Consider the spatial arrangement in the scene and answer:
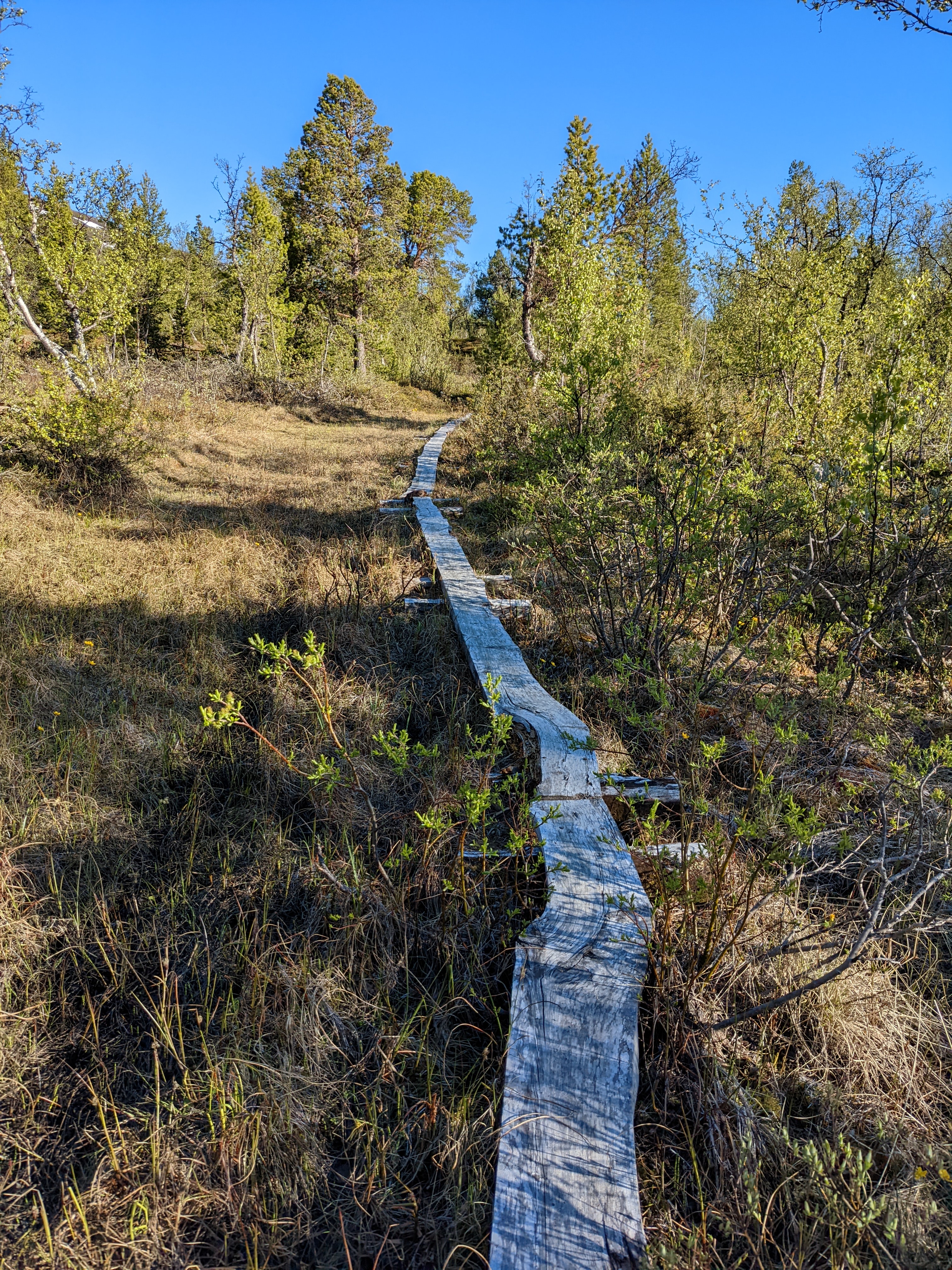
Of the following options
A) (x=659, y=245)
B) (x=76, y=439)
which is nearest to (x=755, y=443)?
(x=76, y=439)

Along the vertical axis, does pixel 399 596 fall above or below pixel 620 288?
below

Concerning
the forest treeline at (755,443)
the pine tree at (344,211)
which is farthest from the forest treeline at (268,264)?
the forest treeline at (755,443)

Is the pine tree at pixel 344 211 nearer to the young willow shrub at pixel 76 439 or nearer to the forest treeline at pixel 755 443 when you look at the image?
the forest treeline at pixel 755 443

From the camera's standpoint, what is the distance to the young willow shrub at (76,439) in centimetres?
737

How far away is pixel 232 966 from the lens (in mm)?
2152

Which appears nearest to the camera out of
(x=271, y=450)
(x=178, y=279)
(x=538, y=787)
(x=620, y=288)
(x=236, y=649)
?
(x=538, y=787)

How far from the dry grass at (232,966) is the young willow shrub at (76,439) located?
369cm

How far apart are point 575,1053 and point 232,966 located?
44.1 inches

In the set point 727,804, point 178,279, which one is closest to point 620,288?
point 727,804

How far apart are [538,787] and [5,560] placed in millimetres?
5033

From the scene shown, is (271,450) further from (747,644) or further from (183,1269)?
(183,1269)

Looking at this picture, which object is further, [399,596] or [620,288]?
[620,288]

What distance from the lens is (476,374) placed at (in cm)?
3134

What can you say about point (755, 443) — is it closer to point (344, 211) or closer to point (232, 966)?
point (232, 966)
